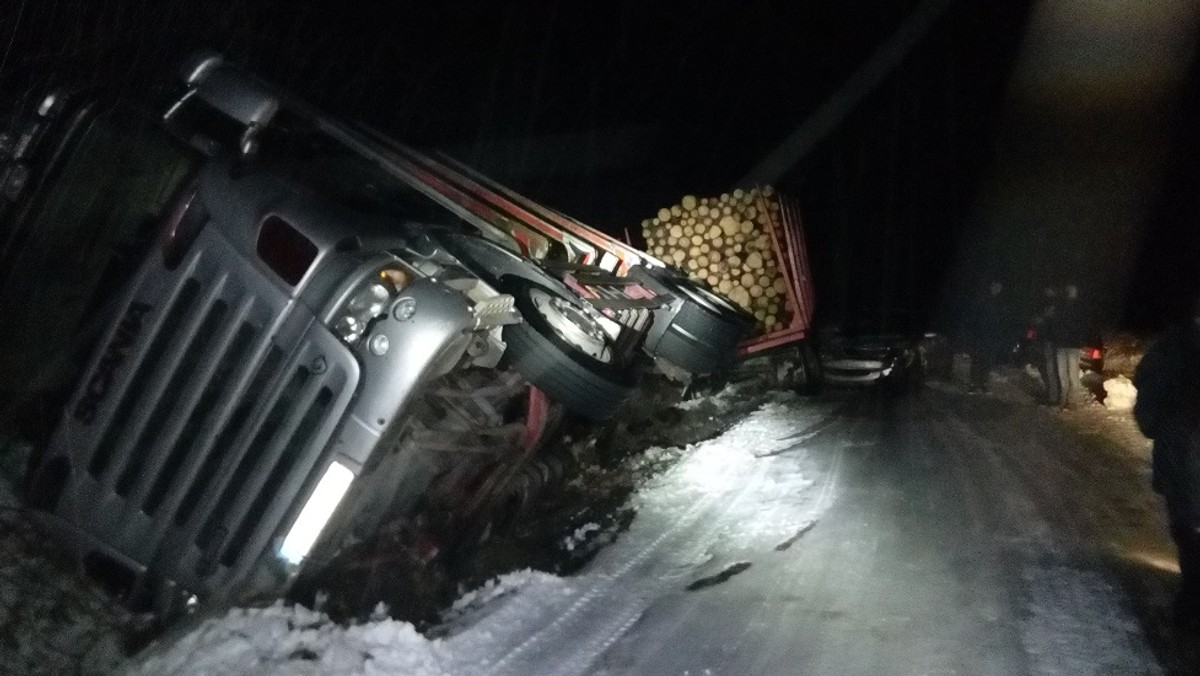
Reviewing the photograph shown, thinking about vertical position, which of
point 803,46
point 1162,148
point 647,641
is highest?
point 1162,148

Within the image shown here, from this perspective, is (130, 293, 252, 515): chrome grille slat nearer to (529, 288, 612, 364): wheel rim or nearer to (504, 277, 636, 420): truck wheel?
(504, 277, 636, 420): truck wheel

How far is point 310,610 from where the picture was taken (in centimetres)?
392

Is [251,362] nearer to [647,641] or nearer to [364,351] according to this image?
[364,351]

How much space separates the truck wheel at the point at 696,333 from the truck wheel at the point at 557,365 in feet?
5.12

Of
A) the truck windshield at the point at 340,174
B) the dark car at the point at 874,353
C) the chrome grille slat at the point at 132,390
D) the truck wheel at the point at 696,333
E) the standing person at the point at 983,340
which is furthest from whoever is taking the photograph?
the standing person at the point at 983,340

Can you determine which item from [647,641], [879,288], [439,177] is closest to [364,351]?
[647,641]

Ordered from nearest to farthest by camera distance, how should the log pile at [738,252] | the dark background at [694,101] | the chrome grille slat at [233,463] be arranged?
the chrome grille slat at [233,463] < the log pile at [738,252] < the dark background at [694,101]

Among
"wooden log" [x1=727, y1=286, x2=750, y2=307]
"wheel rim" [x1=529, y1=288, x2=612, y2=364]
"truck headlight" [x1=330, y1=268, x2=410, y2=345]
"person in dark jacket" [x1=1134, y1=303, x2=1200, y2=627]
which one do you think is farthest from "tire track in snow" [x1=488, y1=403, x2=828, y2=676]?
"wooden log" [x1=727, y1=286, x2=750, y2=307]

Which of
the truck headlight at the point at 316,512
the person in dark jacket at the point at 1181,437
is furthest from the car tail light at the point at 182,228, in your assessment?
the person in dark jacket at the point at 1181,437

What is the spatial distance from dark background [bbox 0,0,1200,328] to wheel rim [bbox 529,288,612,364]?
15.4 ft

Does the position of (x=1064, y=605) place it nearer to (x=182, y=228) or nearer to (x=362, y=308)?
(x=362, y=308)

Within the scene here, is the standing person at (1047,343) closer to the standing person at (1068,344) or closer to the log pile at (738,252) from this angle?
the standing person at (1068,344)

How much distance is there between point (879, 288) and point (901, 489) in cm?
736

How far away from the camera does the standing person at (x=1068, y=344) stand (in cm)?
831
